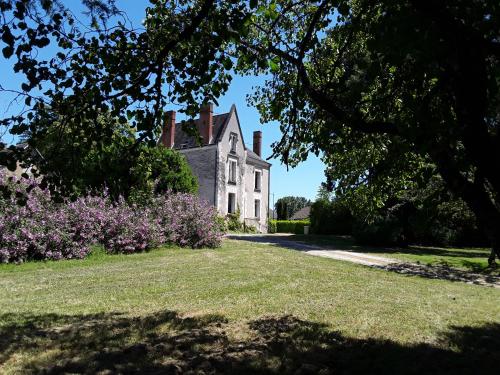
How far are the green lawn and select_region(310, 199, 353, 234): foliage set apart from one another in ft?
86.9

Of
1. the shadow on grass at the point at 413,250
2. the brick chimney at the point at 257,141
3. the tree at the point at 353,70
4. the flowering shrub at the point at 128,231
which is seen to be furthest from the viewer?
the brick chimney at the point at 257,141

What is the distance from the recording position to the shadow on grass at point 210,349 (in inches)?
178

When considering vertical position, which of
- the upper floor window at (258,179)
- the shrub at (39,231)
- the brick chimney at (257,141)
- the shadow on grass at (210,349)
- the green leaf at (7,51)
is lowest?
the shadow on grass at (210,349)

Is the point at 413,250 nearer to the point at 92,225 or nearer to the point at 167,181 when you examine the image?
the point at 167,181

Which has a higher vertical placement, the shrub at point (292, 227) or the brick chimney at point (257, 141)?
the brick chimney at point (257, 141)

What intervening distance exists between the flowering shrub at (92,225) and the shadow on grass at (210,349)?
626 cm

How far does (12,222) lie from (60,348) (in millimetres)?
9909

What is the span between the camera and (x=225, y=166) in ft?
125

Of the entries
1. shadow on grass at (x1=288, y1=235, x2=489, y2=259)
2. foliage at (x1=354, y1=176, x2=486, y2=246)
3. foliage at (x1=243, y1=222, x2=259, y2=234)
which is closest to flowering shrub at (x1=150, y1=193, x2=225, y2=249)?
foliage at (x1=354, y1=176, x2=486, y2=246)

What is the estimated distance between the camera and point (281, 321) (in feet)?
21.4

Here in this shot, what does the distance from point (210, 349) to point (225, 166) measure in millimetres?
33308

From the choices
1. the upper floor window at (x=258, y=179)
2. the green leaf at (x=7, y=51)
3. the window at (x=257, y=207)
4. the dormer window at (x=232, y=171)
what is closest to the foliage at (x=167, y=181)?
the green leaf at (x=7, y=51)

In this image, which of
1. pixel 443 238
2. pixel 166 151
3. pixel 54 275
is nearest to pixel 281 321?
pixel 54 275

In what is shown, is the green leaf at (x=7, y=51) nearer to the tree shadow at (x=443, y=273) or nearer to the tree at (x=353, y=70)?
the tree at (x=353, y=70)
